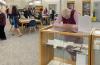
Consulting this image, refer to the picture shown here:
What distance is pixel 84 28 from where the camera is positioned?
3.03m

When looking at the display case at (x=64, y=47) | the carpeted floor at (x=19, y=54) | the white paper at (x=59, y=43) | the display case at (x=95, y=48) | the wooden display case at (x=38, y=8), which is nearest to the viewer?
the display case at (x=95, y=48)

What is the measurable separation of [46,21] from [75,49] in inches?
390

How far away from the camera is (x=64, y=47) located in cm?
325

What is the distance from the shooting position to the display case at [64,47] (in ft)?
10.0

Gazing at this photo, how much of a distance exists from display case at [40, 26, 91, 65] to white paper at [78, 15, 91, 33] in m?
0.07

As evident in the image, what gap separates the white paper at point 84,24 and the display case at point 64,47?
0.23ft

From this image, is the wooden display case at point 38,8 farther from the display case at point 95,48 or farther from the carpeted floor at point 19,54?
the display case at point 95,48

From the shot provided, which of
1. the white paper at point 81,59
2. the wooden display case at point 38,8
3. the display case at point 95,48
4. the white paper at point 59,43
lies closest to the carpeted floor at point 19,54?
the white paper at point 59,43

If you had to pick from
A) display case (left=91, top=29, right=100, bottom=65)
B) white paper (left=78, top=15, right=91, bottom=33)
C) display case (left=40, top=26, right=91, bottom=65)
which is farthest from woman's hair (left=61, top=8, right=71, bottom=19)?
display case (left=91, top=29, right=100, bottom=65)

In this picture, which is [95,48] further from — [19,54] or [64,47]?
[19,54]

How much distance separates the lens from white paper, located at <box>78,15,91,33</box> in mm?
2939

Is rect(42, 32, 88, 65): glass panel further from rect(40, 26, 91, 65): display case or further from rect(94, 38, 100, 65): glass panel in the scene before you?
rect(94, 38, 100, 65): glass panel

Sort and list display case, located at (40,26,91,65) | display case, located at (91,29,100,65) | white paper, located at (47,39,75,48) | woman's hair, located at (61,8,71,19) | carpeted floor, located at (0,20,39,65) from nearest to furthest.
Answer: display case, located at (91,29,100,65)
display case, located at (40,26,91,65)
white paper, located at (47,39,75,48)
woman's hair, located at (61,8,71,19)
carpeted floor, located at (0,20,39,65)

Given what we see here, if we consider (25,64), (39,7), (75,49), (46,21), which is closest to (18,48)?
(25,64)
